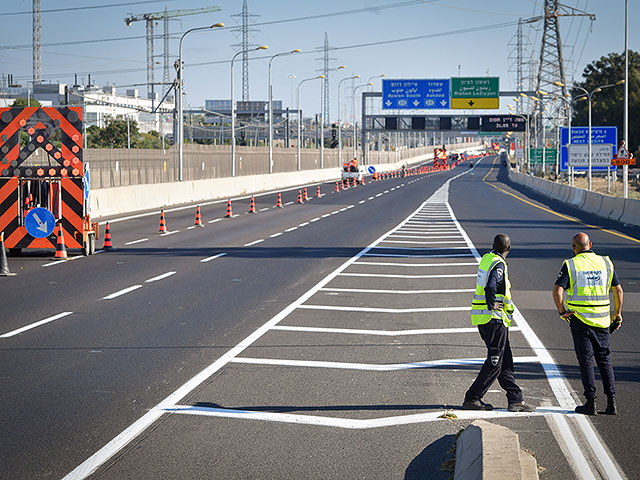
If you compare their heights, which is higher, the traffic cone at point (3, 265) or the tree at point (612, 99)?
the tree at point (612, 99)

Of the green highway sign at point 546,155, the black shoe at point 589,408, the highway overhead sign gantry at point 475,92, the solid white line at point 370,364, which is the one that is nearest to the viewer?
the black shoe at point 589,408

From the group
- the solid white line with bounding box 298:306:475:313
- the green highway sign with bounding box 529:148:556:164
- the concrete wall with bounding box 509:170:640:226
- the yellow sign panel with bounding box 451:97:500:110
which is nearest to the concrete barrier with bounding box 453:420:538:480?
the solid white line with bounding box 298:306:475:313

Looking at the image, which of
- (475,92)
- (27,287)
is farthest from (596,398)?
(475,92)

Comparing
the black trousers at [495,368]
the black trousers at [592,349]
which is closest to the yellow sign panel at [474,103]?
the black trousers at [592,349]

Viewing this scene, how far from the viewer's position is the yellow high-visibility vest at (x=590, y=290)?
8.50 m

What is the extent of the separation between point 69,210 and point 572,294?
15556mm

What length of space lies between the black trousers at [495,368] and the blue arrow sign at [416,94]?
8007 cm

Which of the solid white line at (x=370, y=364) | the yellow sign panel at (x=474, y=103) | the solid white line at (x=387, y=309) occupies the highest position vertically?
the yellow sign panel at (x=474, y=103)

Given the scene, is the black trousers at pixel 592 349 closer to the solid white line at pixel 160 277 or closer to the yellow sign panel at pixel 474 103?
the solid white line at pixel 160 277

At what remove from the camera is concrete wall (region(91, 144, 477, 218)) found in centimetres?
3681

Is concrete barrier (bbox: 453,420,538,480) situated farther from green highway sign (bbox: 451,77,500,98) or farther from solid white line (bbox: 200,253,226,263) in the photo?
green highway sign (bbox: 451,77,500,98)

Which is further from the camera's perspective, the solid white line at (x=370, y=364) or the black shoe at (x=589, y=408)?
the solid white line at (x=370, y=364)

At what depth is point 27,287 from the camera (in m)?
16.8

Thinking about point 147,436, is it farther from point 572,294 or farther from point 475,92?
point 475,92
